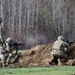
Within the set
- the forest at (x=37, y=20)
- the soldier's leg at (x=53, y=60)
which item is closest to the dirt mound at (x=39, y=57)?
the soldier's leg at (x=53, y=60)

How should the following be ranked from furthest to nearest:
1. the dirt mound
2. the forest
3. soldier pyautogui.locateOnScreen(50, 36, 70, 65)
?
the forest → the dirt mound → soldier pyautogui.locateOnScreen(50, 36, 70, 65)

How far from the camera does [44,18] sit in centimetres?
3497

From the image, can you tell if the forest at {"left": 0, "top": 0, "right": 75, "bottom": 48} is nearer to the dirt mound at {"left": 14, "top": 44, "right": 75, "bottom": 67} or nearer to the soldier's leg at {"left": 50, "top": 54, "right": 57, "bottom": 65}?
the dirt mound at {"left": 14, "top": 44, "right": 75, "bottom": 67}

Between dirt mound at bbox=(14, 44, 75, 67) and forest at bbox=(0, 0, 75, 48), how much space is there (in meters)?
11.6

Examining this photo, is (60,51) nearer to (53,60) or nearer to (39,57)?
(53,60)

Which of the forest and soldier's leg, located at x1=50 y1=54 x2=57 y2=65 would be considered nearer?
soldier's leg, located at x1=50 y1=54 x2=57 y2=65

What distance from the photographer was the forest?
111 ft

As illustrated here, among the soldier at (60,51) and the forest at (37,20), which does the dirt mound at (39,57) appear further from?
the forest at (37,20)

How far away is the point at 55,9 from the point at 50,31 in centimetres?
215

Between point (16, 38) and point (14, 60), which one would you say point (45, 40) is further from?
point (14, 60)

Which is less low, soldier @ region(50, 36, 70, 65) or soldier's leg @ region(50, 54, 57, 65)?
soldier @ region(50, 36, 70, 65)

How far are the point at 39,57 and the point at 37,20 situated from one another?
1408cm

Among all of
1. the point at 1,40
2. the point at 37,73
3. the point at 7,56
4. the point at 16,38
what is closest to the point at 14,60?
the point at 7,56

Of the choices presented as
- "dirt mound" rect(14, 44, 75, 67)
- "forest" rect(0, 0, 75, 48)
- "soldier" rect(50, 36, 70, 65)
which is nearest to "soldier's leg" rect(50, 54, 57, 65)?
"soldier" rect(50, 36, 70, 65)
